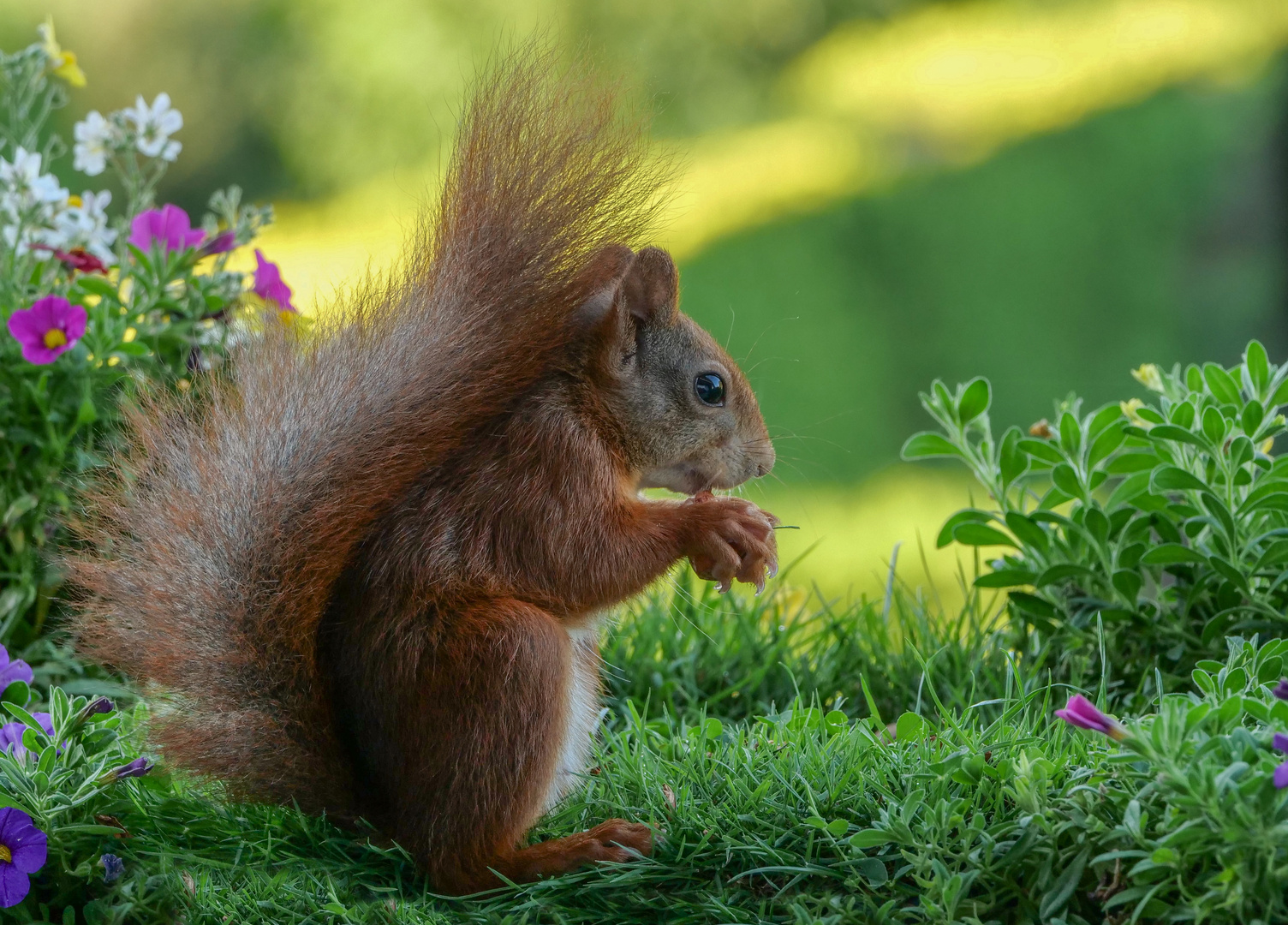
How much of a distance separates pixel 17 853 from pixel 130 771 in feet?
0.39

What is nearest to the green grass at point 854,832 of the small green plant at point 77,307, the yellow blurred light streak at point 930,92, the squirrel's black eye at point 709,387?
the squirrel's black eye at point 709,387

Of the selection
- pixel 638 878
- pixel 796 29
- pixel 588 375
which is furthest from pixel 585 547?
pixel 796 29

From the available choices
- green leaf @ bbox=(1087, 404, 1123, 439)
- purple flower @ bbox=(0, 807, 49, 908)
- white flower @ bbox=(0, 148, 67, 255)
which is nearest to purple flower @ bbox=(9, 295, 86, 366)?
white flower @ bbox=(0, 148, 67, 255)

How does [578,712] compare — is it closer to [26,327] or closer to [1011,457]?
[1011,457]

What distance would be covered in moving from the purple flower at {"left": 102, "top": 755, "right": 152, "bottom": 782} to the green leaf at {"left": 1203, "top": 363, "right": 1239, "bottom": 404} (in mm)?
1195

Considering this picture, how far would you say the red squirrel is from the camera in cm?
113

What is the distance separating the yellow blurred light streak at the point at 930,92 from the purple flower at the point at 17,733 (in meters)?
2.94

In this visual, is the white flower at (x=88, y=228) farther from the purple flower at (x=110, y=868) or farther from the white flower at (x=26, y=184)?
the purple flower at (x=110, y=868)

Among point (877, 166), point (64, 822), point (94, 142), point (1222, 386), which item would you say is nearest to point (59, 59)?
point (94, 142)

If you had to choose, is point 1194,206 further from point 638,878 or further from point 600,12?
point 638,878

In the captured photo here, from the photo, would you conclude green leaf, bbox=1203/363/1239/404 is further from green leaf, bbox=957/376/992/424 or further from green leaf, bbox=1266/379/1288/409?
green leaf, bbox=957/376/992/424

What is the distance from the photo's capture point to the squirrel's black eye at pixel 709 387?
1339 mm

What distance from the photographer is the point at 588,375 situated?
1.27m

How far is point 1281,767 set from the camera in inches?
33.9
